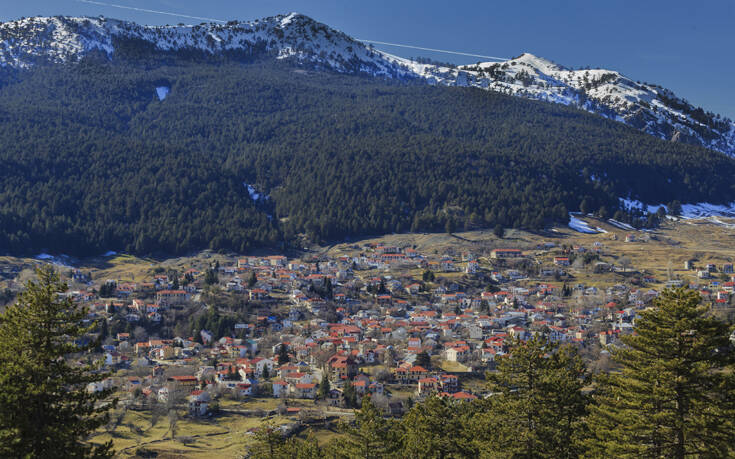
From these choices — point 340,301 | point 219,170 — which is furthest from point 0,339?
point 219,170

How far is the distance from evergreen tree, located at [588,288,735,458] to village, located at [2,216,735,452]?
30845 mm

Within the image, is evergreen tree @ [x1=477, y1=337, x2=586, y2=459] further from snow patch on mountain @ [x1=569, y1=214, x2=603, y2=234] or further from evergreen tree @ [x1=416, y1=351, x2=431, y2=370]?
snow patch on mountain @ [x1=569, y1=214, x2=603, y2=234]

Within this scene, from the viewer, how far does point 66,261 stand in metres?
102

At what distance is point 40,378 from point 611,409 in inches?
547

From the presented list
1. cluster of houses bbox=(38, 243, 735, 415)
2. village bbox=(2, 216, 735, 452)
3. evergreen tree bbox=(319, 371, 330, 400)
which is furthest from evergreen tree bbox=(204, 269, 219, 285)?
evergreen tree bbox=(319, 371, 330, 400)

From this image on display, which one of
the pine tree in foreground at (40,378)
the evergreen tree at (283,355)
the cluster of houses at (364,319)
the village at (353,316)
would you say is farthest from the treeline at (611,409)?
the evergreen tree at (283,355)

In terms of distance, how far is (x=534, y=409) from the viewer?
1747cm

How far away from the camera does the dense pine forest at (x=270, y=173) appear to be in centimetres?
11781

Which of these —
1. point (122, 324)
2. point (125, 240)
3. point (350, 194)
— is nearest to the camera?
point (122, 324)

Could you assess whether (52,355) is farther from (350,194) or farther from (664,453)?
(350,194)

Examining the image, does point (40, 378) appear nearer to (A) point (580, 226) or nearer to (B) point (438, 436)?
(B) point (438, 436)

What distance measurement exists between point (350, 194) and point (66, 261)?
205 feet

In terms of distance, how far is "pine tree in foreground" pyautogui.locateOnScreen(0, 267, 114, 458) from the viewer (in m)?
12.4

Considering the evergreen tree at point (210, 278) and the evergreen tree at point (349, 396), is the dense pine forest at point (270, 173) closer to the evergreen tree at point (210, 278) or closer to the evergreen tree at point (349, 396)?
the evergreen tree at point (210, 278)
